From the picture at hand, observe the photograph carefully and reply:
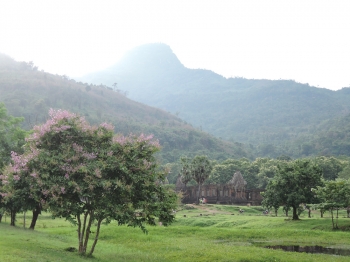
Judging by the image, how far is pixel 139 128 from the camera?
643 ft

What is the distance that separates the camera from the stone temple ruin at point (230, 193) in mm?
79875

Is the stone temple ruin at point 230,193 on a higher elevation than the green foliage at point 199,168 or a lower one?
lower

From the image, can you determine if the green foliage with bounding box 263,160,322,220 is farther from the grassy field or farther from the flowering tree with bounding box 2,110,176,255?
the flowering tree with bounding box 2,110,176,255

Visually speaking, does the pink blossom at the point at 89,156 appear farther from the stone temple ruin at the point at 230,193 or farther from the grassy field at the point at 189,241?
the stone temple ruin at the point at 230,193

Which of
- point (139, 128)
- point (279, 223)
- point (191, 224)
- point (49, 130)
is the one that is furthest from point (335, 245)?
point (139, 128)

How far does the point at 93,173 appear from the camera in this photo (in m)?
18.7

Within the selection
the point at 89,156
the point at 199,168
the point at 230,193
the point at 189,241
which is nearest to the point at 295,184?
the point at 189,241

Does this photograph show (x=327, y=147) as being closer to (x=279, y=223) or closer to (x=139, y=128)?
(x=139, y=128)

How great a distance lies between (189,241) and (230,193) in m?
52.0

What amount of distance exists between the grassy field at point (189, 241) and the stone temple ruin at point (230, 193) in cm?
3389

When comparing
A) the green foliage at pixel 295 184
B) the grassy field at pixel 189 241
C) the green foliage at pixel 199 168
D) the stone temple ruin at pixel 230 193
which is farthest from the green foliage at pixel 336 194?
the stone temple ruin at pixel 230 193

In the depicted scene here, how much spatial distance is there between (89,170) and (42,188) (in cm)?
240

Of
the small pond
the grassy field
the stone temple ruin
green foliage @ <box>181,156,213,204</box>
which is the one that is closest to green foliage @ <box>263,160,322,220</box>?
the grassy field

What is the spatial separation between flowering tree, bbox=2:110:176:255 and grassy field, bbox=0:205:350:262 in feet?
9.03
